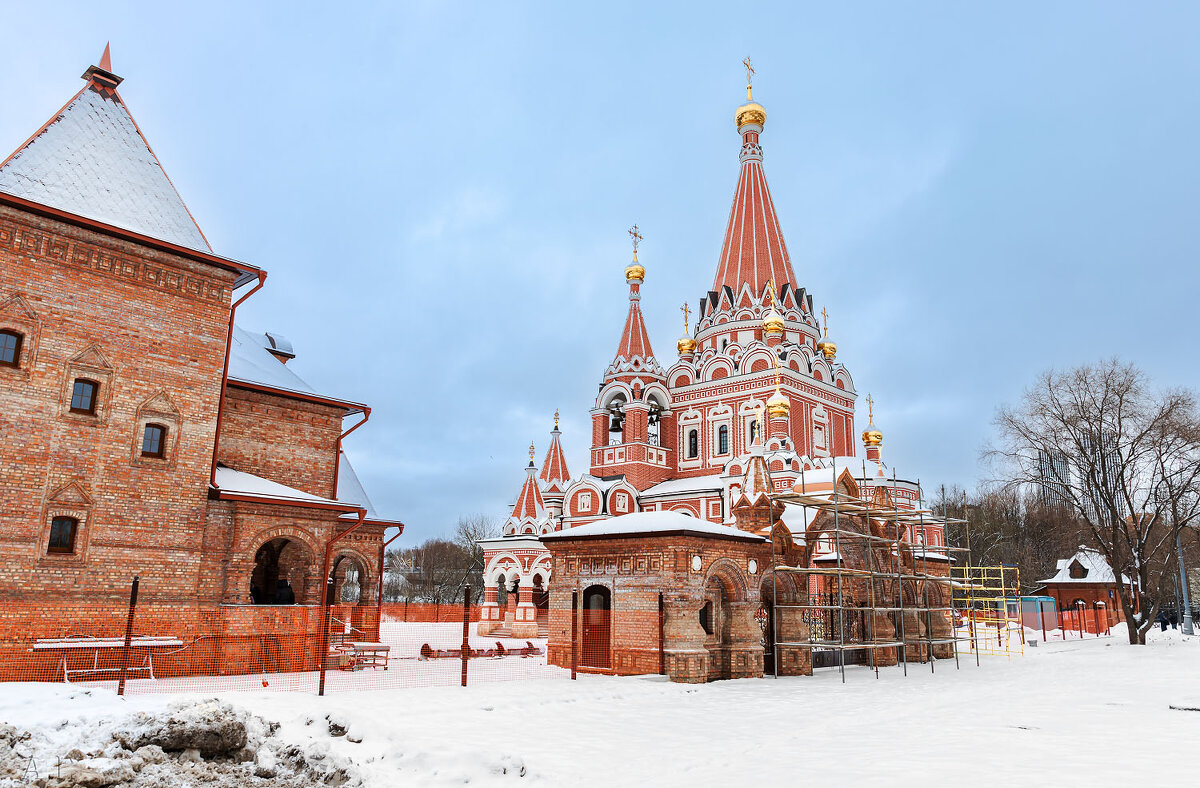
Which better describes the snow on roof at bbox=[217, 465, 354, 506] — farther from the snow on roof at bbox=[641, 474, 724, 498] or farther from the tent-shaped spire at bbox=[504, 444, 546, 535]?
the snow on roof at bbox=[641, 474, 724, 498]

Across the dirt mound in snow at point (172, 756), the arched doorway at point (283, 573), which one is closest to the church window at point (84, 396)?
the arched doorway at point (283, 573)

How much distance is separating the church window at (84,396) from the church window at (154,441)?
32.6 inches

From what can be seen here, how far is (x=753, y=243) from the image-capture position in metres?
37.3

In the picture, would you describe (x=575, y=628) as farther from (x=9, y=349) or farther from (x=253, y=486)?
(x=9, y=349)

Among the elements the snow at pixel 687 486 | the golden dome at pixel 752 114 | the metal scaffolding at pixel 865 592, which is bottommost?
the metal scaffolding at pixel 865 592

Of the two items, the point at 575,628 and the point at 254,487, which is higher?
the point at 254,487

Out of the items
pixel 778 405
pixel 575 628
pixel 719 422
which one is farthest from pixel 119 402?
pixel 719 422

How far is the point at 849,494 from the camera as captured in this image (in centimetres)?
1920

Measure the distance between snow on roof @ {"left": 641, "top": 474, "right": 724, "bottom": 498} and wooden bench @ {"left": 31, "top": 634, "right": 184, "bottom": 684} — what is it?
74.4ft

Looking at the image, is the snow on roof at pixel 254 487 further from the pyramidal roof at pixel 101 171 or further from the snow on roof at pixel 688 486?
the snow on roof at pixel 688 486

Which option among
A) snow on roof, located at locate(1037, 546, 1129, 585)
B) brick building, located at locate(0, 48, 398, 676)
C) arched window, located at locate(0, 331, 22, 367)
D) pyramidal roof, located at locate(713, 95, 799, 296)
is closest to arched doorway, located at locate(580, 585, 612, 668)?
brick building, located at locate(0, 48, 398, 676)

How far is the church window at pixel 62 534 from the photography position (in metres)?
12.1

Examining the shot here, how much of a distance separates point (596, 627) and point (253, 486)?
661 cm

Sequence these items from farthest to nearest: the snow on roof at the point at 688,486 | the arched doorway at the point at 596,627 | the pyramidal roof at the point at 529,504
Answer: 1. the pyramidal roof at the point at 529,504
2. the snow on roof at the point at 688,486
3. the arched doorway at the point at 596,627
